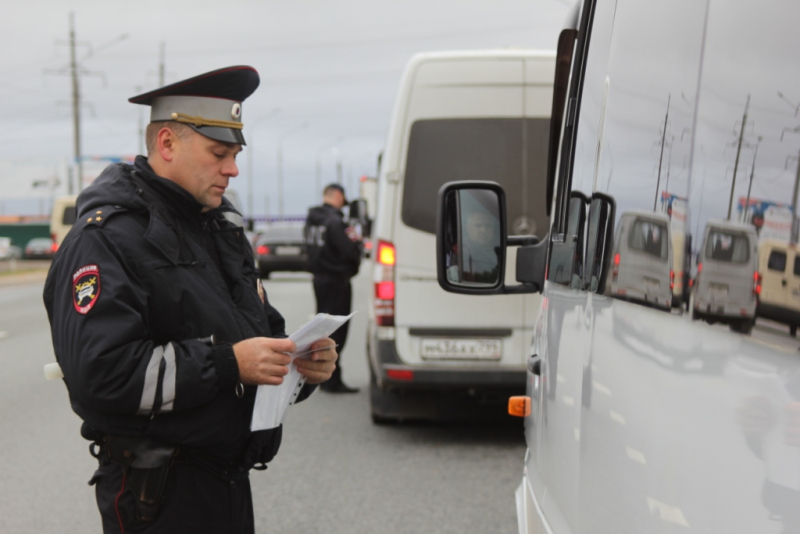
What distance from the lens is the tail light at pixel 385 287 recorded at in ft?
20.6

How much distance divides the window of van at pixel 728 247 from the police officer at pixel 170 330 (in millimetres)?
1251

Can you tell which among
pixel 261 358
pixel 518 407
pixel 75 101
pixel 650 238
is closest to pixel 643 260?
pixel 650 238

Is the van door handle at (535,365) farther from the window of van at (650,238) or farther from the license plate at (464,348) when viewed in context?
the license plate at (464,348)

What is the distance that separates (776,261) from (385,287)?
5.11 meters

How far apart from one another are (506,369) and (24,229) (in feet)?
222

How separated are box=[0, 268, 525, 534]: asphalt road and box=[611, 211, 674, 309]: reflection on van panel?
10.5ft

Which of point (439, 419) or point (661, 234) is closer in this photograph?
point (661, 234)

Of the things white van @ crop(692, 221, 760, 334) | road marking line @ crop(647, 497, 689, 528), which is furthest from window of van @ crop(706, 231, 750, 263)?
road marking line @ crop(647, 497, 689, 528)

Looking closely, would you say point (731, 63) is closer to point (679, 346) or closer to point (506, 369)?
point (679, 346)

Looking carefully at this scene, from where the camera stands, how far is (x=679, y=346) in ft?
4.77

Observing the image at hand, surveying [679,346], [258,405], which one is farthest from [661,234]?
[258,405]

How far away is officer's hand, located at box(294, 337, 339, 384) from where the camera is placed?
2.56 meters

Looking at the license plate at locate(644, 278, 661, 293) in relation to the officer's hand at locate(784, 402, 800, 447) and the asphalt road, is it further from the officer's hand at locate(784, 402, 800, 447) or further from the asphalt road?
the asphalt road

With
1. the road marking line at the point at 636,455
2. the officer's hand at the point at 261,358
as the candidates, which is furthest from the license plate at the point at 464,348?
the road marking line at the point at 636,455
